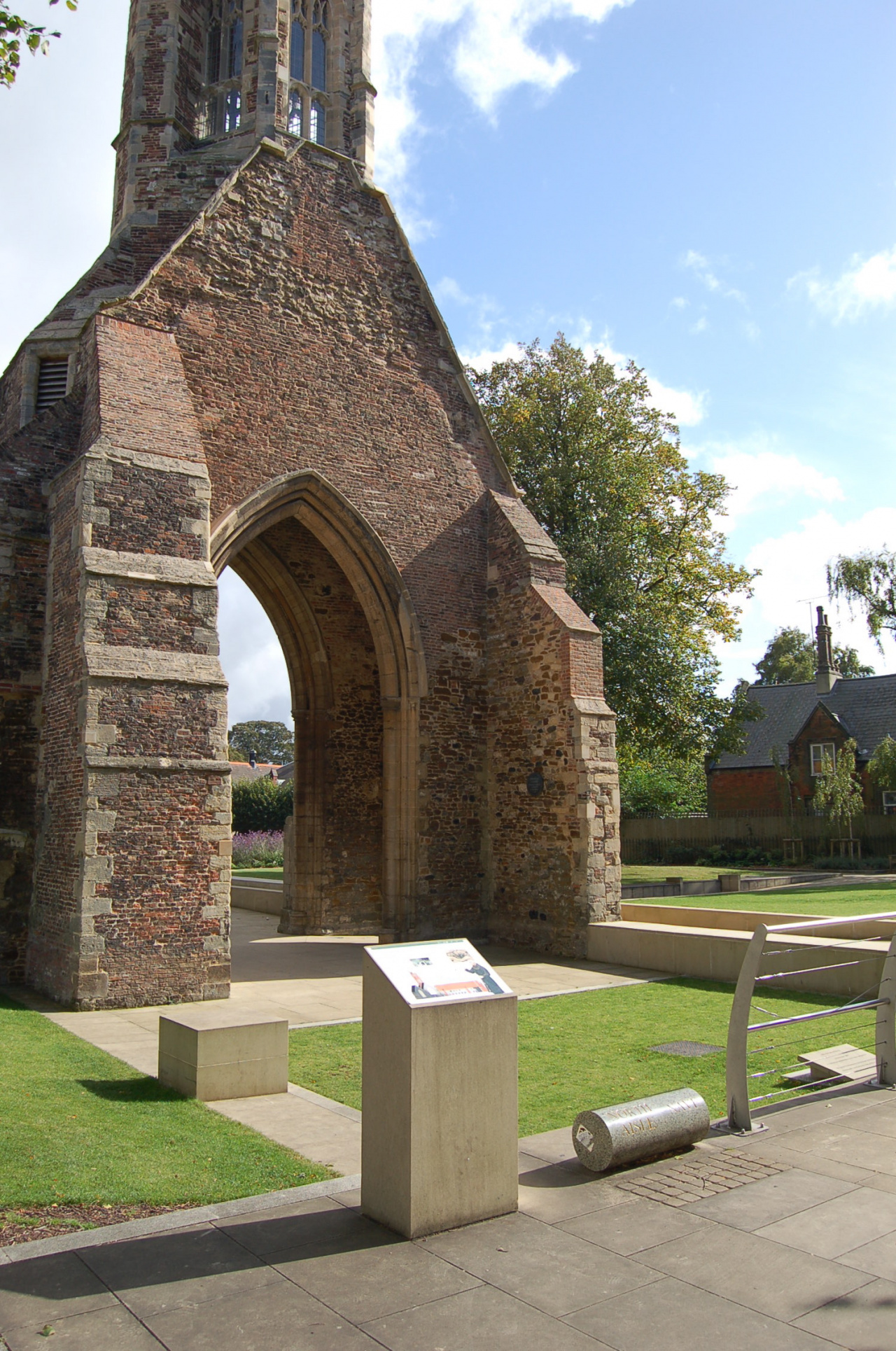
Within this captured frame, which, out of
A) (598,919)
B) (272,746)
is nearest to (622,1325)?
(598,919)

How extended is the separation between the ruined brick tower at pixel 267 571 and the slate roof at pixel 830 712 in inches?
1047

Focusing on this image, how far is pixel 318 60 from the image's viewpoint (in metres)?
17.4

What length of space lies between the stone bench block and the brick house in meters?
Result: 34.5

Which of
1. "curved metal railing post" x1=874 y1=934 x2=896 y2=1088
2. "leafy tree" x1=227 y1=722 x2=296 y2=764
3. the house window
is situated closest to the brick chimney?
the house window

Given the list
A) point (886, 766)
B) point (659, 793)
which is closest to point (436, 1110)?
point (886, 766)

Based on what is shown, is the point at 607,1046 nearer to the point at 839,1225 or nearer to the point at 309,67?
the point at 839,1225

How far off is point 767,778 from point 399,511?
101 ft

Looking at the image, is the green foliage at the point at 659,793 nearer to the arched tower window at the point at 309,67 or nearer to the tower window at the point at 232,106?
the arched tower window at the point at 309,67

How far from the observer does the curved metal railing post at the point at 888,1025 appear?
20.6 ft

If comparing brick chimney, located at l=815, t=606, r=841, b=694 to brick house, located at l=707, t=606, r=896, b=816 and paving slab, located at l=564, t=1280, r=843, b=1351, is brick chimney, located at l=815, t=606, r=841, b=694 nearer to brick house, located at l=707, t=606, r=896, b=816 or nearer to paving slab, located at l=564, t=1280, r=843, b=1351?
brick house, located at l=707, t=606, r=896, b=816

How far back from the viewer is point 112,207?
17.1m

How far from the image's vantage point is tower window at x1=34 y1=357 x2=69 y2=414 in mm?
15031

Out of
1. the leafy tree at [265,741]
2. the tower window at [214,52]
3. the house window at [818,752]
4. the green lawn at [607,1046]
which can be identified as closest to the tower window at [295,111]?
the tower window at [214,52]

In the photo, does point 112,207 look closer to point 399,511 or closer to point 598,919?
point 399,511
